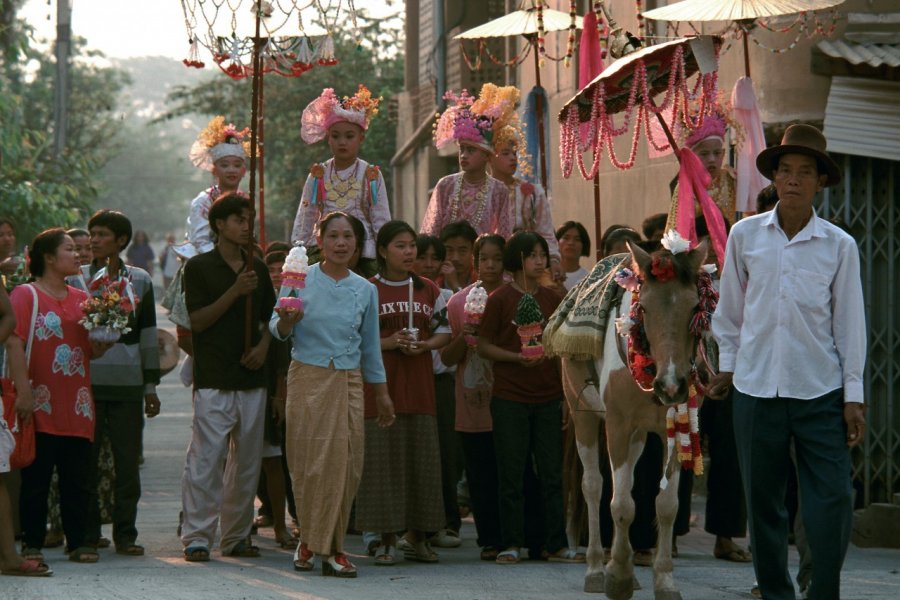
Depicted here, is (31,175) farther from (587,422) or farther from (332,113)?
(587,422)

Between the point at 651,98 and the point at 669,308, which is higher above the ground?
the point at 651,98

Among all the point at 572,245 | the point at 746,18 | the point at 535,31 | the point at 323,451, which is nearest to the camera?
the point at 323,451

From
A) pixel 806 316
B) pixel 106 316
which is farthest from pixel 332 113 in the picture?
pixel 806 316

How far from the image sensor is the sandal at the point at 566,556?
10203 mm

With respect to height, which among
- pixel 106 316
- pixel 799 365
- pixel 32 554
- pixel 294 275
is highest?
pixel 294 275

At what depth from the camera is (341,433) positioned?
9625 mm

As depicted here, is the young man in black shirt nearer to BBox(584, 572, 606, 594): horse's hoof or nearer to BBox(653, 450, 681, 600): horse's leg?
BBox(584, 572, 606, 594): horse's hoof

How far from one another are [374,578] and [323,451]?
0.78 meters

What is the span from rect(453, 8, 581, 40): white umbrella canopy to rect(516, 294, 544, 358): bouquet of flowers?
3728mm

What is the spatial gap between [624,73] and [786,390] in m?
2.64

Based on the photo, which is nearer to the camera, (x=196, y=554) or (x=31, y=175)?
(x=196, y=554)

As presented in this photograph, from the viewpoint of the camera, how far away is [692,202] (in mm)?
9211

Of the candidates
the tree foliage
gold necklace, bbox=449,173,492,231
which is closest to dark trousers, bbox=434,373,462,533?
gold necklace, bbox=449,173,492,231

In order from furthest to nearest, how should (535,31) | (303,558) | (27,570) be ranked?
(535,31)
(303,558)
(27,570)
